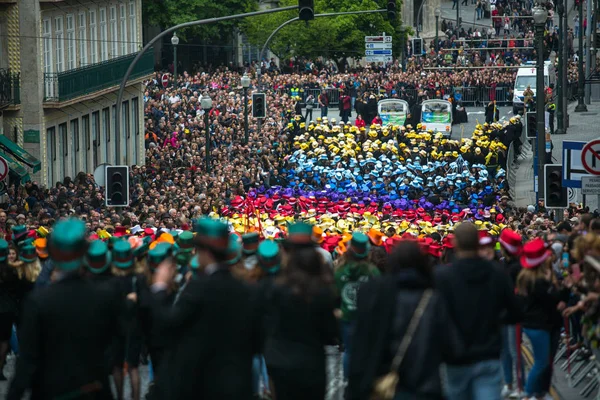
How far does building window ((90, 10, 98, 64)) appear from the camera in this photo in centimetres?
4547

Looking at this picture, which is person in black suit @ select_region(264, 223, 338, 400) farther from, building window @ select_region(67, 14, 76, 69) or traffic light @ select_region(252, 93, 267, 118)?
traffic light @ select_region(252, 93, 267, 118)

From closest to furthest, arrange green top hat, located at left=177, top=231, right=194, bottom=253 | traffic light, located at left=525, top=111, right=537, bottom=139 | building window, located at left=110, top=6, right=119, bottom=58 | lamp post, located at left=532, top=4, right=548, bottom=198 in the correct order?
1. green top hat, located at left=177, top=231, right=194, bottom=253
2. lamp post, located at left=532, top=4, right=548, bottom=198
3. traffic light, located at left=525, top=111, right=537, bottom=139
4. building window, located at left=110, top=6, right=119, bottom=58

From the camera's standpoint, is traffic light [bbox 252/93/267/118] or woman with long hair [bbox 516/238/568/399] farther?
traffic light [bbox 252/93/267/118]

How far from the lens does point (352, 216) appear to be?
85.0 feet

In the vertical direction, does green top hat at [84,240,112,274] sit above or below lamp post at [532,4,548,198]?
below

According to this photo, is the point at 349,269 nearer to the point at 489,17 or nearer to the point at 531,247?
the point at 531,247

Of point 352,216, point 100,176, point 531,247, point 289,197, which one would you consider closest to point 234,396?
point 531,247

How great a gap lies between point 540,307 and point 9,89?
90.4 feet

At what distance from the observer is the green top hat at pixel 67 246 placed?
845cm

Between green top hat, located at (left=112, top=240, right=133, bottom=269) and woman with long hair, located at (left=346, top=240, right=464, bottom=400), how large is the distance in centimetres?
323

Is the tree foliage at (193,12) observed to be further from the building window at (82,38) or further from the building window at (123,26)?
the building window at (82,38)

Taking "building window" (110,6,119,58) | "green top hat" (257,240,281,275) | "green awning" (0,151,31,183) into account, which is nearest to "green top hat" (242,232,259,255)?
"green top hat" (257,240,281,275)

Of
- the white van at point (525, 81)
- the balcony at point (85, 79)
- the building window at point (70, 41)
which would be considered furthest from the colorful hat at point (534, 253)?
the white van at point (525, 81)

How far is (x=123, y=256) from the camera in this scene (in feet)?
39.2
